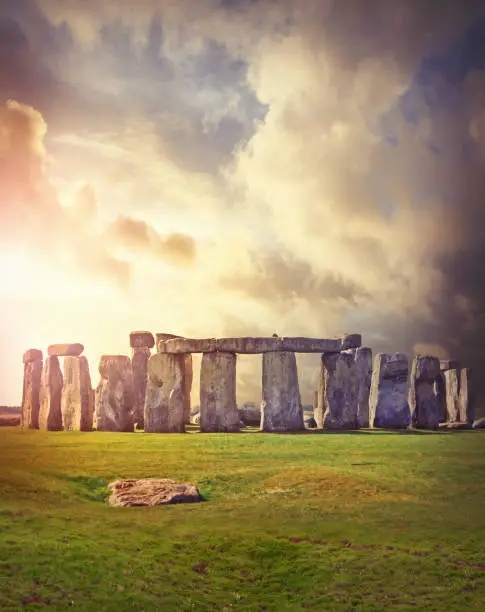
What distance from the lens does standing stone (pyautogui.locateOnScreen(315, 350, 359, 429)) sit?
2522cm

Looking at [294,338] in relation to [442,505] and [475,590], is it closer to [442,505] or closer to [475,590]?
[442,505]

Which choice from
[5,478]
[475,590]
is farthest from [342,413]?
[475,590]

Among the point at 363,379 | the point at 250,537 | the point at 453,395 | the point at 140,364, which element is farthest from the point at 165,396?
the point at 250,537

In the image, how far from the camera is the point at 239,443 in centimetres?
1952

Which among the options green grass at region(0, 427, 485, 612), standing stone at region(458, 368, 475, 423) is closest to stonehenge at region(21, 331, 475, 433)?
standing stone at region(458, 368, 475, 423)

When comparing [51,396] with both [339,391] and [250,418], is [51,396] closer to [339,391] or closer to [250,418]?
[250,418]

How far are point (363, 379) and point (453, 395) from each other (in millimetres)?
7635

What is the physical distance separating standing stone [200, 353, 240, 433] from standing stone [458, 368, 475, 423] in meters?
11.5

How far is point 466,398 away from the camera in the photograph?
31.0 meters

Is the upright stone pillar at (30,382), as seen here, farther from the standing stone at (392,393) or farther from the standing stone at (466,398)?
the standing stone at (466,398)

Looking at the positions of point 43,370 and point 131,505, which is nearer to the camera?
point 131,505

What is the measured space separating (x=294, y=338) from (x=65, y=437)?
758 cm

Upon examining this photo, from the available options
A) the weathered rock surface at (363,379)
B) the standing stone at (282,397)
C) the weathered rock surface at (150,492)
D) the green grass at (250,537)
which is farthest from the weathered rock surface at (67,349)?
the weathered rock surface at (150,492)

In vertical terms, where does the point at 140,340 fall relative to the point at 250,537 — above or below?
above
